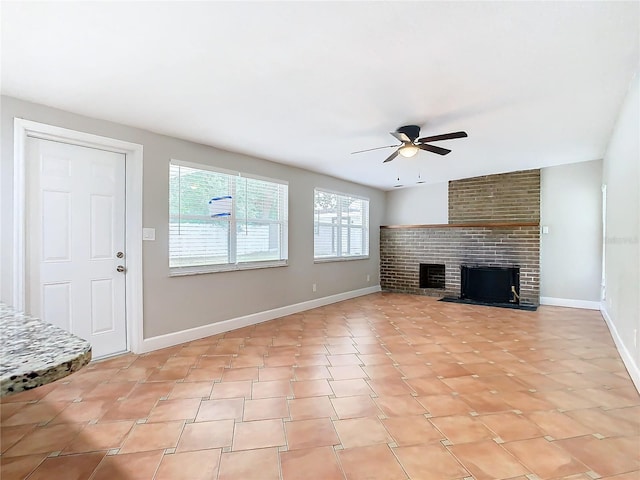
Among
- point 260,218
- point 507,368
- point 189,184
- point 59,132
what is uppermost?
point 59,132

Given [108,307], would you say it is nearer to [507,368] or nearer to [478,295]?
[507,368]

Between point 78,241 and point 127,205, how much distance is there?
1.77ft

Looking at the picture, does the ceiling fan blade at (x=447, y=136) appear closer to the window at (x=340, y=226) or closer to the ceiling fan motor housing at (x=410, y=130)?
the ceiling fan motor housing at (x=410, y=130)

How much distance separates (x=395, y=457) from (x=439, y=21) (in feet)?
7.62

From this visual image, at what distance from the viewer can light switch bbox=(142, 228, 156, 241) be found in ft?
10.9

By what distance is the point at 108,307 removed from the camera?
321cm

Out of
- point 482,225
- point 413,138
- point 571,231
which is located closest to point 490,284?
point 482,225

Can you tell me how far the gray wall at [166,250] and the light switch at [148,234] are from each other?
0.16 feet

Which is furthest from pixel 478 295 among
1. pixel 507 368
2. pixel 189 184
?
pixel 189 184

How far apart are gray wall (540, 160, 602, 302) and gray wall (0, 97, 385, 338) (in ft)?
12.0

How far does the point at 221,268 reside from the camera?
404 centimetres

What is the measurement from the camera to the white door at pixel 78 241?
2758mm

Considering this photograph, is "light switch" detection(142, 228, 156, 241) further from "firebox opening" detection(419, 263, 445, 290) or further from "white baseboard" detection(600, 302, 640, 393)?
"firebox opening" detection(419, 263, 445, 290)

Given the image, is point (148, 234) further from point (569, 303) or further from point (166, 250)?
point (569, 303)
